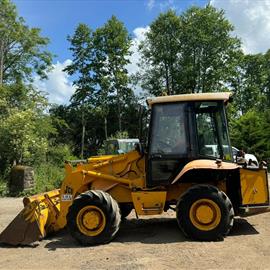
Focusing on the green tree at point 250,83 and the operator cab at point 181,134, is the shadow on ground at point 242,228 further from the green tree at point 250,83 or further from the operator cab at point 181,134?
the green tree at point 250,83

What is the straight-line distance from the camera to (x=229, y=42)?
47.0m

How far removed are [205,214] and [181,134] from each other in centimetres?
153

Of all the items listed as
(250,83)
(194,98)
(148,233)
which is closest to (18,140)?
(148,233)

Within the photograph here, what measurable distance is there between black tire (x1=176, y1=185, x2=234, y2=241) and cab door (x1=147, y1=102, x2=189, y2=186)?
653 mm

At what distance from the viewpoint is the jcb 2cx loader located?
28.1 feet

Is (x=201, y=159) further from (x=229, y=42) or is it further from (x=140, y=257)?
(x=229, y=42)

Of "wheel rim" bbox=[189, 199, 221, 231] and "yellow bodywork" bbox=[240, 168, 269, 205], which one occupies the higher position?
"yellow bodywork" bbox=[240, 168, 269, 205]

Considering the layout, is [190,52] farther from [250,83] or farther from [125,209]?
[125,209]

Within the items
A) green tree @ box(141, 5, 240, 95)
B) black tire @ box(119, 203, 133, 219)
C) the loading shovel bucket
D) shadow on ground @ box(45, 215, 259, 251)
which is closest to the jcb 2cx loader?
the loading shovel bucket

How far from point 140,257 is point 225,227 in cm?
175

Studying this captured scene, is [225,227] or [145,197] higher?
[145,197]

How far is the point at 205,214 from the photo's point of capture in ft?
28.1

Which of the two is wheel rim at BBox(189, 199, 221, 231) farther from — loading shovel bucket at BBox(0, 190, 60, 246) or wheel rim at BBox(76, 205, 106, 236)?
loading shovel bucket at BBox(0, 190, 60, 246)

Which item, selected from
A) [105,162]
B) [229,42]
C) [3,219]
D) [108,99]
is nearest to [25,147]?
[3,219]
